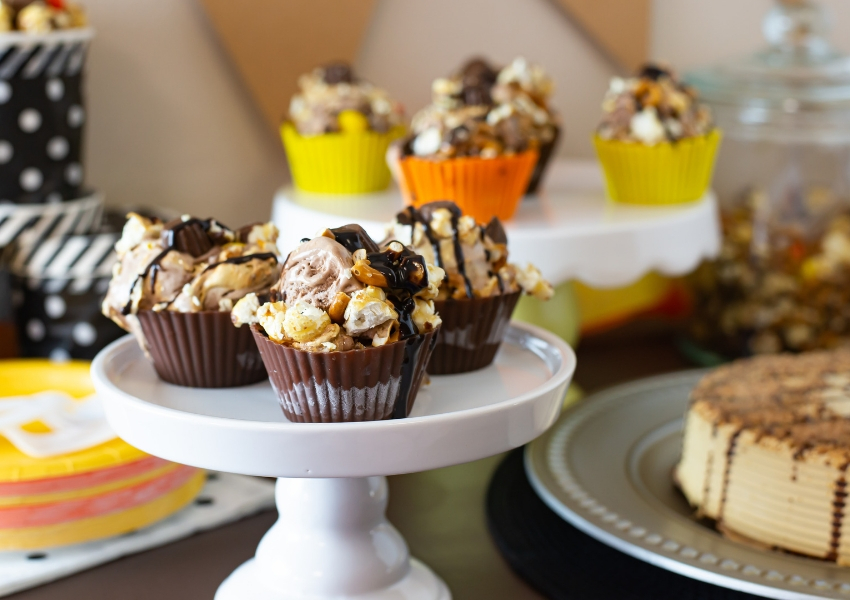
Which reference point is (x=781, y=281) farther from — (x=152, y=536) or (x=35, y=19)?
(x=35, y=19)

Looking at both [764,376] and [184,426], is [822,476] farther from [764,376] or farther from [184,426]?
[184,426]

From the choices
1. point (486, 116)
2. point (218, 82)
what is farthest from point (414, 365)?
point (218, 82)

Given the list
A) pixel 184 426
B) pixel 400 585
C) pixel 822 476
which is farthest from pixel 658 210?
pixel 184 426

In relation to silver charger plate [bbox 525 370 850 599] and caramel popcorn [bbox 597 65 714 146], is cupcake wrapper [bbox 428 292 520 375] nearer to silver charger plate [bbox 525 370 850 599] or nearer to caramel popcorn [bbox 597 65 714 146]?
silver charger plate [bbox 525 370 850 599]

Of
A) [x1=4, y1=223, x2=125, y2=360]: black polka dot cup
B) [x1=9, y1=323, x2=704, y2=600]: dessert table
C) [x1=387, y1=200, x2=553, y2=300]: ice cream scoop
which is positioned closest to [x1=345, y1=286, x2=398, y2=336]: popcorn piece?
[x1=387, y1=200, x2=553, y2=300]: ice cream scoop

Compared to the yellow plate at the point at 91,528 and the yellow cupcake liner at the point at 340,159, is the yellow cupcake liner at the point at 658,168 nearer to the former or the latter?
the yellow cupcake liner at the point at 340,159

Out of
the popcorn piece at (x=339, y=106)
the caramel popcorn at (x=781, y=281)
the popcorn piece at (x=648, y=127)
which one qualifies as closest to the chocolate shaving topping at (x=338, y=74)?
the popcorn piece at (x=339, y=106)
